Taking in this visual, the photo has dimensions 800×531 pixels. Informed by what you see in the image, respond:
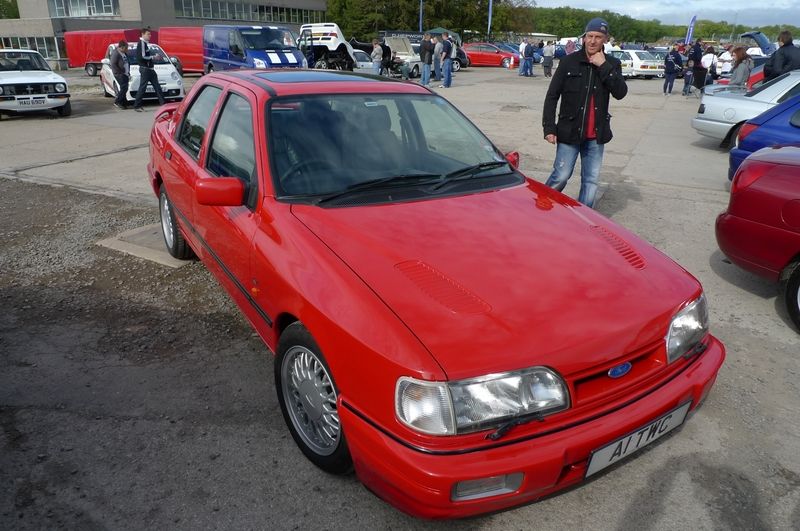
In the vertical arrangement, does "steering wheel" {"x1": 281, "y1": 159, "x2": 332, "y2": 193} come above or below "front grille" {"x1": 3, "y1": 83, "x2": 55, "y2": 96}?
above

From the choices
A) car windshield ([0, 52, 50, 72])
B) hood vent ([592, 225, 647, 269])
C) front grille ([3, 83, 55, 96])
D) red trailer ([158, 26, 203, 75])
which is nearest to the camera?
hood vent ([592, 225, 647, 269])

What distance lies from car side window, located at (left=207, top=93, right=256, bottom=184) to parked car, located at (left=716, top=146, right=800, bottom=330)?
10.6 feet

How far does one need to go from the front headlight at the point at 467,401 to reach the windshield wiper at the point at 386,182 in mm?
1204

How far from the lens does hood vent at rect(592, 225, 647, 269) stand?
2.51 meters

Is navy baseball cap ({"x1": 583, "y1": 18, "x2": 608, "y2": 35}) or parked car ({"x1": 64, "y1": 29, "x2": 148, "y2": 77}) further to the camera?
parked car ({"x1": 64, "y1": 29, "x2": 148, "y2": 77})

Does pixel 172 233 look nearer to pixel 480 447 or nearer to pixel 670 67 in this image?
pixel 480 447

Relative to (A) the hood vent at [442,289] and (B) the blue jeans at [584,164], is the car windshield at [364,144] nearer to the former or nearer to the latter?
(A) the hood vent at [442,289]

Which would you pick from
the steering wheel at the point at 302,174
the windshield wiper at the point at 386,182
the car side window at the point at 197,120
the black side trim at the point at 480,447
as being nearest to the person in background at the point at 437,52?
the car side window at the point at 197,120

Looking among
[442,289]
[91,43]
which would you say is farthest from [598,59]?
[91,43]

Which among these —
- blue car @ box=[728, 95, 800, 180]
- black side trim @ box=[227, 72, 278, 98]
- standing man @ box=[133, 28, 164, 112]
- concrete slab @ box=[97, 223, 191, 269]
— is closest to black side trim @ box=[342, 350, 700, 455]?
black side trim @ box=[227, 72, 278, 98]

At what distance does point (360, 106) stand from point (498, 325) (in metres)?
1.77

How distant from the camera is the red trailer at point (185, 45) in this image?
2612cm

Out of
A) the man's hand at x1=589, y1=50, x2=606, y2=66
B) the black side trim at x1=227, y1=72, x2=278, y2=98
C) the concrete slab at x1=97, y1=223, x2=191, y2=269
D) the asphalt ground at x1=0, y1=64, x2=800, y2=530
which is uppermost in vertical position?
the man's hand at x1=589, y1=50, x2=606, y2=66

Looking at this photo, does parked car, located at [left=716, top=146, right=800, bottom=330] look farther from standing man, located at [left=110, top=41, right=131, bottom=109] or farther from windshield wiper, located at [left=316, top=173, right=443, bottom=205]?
standing man, located at [left=110, top=41, right=131, bottom=109]
